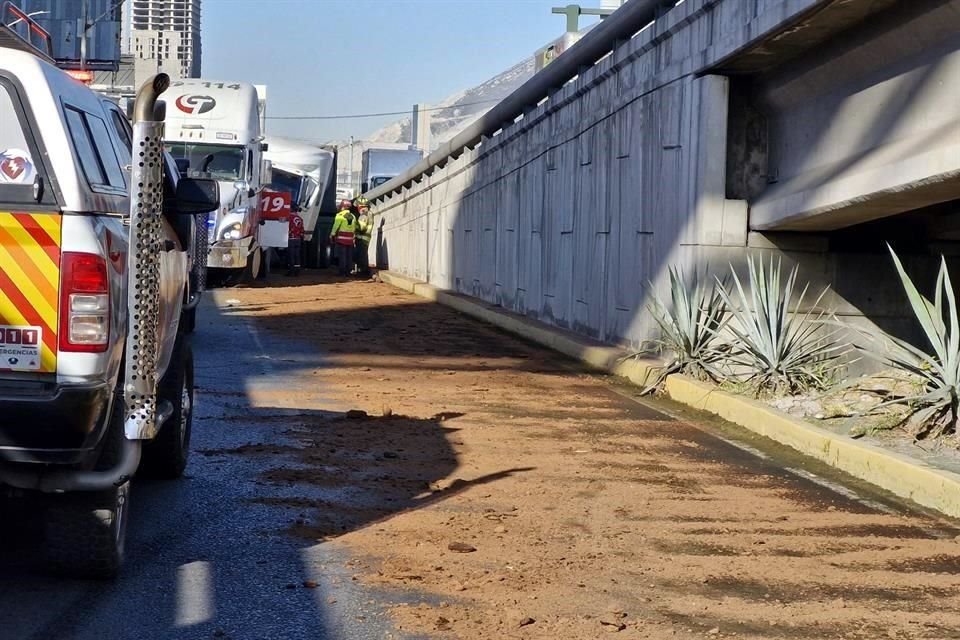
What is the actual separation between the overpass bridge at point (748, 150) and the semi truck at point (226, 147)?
25.9 ft

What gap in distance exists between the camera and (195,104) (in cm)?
2800

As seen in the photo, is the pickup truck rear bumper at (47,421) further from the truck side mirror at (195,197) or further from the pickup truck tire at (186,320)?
the pickup truck tire at (186,320)

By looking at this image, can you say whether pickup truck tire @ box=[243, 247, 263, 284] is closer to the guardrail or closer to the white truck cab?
the guardrail

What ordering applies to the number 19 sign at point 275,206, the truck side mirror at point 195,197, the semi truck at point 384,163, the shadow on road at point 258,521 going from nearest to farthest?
1. the shadow on road at point 258,521
2. the truck side mirror at point 195,197
3. the number 19 sign at point 275,206
4. the semi truck at point 384,163

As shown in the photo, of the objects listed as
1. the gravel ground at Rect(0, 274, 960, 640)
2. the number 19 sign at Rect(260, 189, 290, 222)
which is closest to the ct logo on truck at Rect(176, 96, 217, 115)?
the number 19 sign at Rect(260, 189, 290, 222)

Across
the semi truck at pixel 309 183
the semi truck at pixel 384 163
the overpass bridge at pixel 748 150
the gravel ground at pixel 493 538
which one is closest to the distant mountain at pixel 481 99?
the semi truck at pixel 384 163

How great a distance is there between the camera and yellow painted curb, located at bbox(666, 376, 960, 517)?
8016 millimetres

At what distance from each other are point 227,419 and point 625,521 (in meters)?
4.28

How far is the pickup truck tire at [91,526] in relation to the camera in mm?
5578

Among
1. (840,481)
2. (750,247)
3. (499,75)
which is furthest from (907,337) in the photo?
(499,75)

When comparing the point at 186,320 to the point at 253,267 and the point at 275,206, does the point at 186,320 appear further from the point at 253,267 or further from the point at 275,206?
the point at 275,206

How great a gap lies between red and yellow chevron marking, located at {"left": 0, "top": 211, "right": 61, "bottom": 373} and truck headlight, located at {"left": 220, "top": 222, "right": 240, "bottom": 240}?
21.3m

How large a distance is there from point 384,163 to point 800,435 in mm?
48597

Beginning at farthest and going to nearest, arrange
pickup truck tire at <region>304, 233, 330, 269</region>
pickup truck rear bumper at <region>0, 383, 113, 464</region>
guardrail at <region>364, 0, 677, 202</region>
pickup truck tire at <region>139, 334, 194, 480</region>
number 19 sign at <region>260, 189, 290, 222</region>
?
pickup truck tire at <region>304, 233, 330, 269</region>
number 19 sign at <region>260, 189, 290, 222</region>
guardrail at <region>364, 0, 677, 202</region>
pickup truck tire at <region>139, 334, 194, 480</region>
pickup truck rear bumper at <region>0, 383, 113, 464</region>
